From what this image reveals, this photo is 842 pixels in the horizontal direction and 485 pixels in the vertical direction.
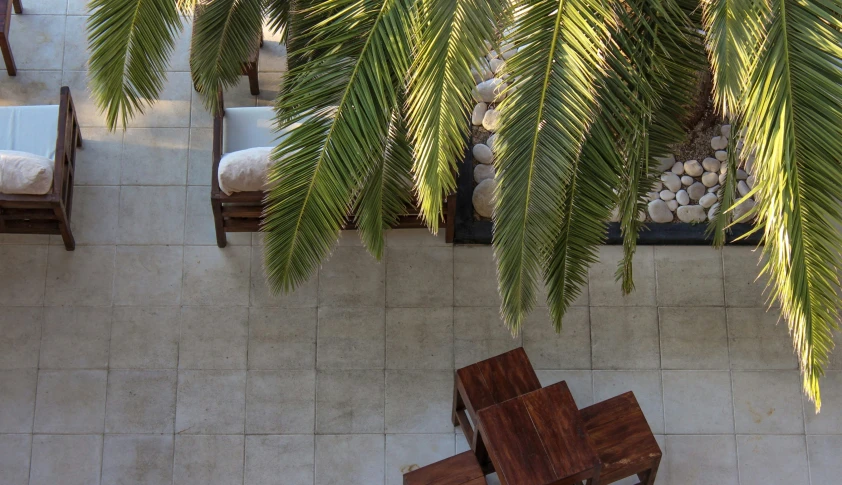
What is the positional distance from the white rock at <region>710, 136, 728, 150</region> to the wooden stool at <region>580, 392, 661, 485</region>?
192cm

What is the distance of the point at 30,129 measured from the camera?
5.66m

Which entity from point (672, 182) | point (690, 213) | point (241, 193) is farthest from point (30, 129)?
point (690, 213)

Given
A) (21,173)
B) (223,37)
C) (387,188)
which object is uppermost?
(223,37)

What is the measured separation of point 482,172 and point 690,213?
1335mm

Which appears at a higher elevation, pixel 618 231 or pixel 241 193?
pixel 241 193

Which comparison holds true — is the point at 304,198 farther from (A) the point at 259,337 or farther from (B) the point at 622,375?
(B) the point at 622,375

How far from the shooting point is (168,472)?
5.39 m

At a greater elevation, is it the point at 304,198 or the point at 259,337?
the point at 304,198

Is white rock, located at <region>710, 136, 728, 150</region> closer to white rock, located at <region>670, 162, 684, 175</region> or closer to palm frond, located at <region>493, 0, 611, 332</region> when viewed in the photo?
white rock, located at <region>670, 162, 684, 175</region>

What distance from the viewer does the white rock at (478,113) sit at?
6.21m

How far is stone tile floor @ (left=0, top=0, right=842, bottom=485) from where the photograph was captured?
5.45 m

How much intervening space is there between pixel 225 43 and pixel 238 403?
6.89ft

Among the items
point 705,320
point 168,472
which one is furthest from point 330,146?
point 705,320

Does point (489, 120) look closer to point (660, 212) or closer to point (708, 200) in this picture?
point (660, 212)
